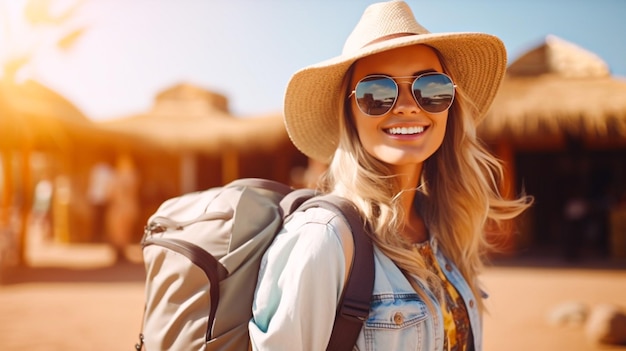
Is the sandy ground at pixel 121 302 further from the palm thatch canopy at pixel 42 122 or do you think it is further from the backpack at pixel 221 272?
the backpack at pixel 221 272

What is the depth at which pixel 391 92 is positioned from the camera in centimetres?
140

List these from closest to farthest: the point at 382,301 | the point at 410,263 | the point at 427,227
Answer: the point at 382,301, the point at 410,263, the point at 427,227

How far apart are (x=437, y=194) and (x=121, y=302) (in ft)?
18.2

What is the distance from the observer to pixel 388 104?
4.59 feet

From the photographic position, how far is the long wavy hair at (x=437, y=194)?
4.46ft

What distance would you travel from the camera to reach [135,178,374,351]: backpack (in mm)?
1166

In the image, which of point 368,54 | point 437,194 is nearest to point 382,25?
point 368,54

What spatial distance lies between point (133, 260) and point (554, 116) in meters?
8.85

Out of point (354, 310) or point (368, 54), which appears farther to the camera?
point (368, 54)

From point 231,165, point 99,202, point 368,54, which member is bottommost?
point 99,202

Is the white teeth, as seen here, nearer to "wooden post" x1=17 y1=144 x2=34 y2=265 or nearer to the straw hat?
the straw hat

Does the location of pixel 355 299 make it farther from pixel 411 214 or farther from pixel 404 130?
pixel 411 214

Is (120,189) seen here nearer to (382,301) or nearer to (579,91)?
(382,301)

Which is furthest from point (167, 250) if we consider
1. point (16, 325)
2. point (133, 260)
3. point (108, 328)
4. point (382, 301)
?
point (133, 260)
